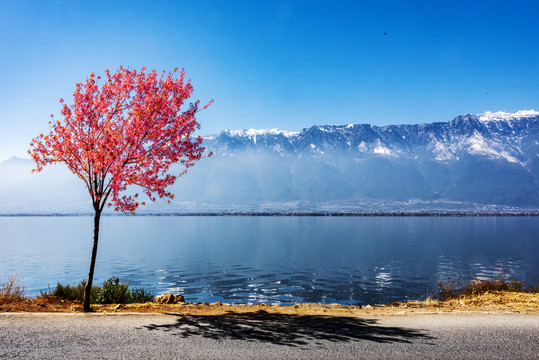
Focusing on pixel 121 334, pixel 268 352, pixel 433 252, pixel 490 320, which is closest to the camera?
pixel 268 352

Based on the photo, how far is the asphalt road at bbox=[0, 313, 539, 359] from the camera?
33.8 feet

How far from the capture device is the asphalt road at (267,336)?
10289 mm

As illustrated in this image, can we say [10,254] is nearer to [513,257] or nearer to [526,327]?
[526,327]

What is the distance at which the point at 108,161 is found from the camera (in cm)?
1596

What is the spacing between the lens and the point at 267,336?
11.7m

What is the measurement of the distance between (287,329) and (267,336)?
42.7 inches

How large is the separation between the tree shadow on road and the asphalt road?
0.03m

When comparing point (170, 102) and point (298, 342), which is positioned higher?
point (170, 102)

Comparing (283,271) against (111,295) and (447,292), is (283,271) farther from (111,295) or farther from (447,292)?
(111,295)

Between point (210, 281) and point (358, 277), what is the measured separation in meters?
20.6

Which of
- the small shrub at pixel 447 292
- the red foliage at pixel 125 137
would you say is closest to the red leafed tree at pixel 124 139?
the red foliage at pixel 125 137

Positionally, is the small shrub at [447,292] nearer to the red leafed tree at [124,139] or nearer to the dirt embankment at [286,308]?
the dirt embankment at [286,308]

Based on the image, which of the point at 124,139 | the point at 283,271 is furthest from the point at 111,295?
the point at 283,271

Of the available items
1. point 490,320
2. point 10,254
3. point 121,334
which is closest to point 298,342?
point 121,334
